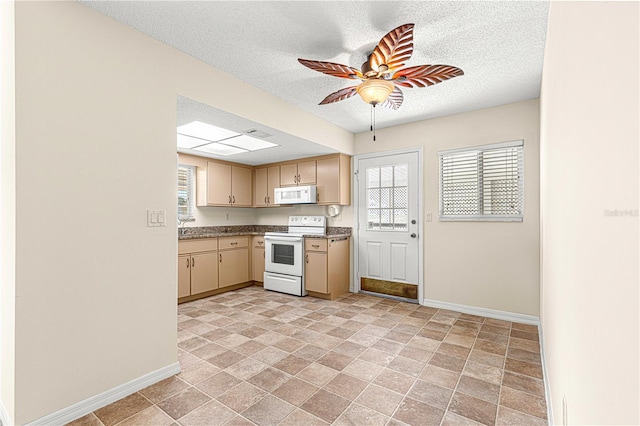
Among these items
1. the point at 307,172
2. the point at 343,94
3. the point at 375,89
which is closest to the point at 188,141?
the point at 307,172

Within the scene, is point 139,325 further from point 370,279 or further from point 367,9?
point 370,279

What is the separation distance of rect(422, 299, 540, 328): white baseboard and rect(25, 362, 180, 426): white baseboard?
120 inches

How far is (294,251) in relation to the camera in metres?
4.71

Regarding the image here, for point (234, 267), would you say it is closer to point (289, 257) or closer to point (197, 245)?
point (197, 245)

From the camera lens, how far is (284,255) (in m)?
4.85

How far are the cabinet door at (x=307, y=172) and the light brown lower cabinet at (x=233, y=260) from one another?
1405 millimetres

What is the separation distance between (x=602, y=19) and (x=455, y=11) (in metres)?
1.61

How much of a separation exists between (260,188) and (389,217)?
2.40 metres

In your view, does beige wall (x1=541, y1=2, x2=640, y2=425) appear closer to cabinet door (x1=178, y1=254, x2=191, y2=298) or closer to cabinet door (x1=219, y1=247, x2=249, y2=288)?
cabinet door (x1=178, y1=254, x2=191, y2=298)

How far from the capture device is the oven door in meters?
4.66

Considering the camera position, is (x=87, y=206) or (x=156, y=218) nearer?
(x=87, y=206)

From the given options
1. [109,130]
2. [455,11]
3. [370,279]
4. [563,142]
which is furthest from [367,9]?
[370,279]

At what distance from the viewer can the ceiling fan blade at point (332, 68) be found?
204 cm

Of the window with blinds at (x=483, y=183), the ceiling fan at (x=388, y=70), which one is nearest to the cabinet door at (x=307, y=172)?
the window with blinds at (x=483, y=183)
